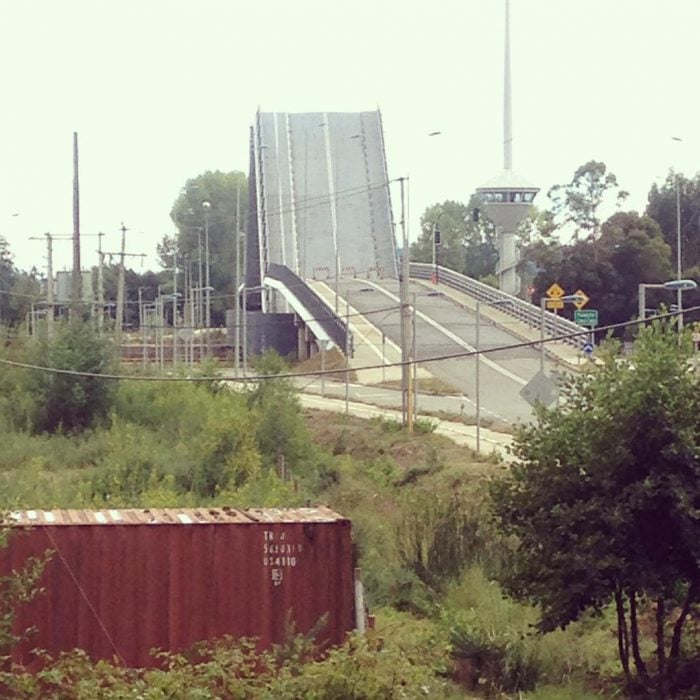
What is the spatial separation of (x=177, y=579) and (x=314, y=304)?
57623mm

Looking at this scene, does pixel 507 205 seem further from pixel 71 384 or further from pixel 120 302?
pixel 71 384

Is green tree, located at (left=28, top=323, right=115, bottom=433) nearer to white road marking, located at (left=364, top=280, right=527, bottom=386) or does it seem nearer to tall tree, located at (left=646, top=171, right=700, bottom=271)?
white road marking, located at (left=364, top=280, right=527, bottom=386)

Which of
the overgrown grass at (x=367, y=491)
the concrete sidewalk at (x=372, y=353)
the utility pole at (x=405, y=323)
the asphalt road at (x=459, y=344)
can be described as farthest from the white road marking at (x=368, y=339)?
the utility pole at (x=405, y=323)

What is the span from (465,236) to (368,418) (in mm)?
94029

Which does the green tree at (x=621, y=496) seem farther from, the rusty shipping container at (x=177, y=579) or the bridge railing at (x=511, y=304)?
the bridge railing at (x=511, y=304)

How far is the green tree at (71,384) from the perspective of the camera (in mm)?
43750

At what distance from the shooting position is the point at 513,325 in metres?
62.5

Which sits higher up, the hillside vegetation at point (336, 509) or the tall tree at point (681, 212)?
the tall tree at point (681, 212)

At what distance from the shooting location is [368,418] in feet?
152

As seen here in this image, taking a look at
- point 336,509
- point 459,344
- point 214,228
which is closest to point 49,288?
point 459,344

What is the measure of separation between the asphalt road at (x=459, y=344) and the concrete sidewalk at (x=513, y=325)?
0.40 m

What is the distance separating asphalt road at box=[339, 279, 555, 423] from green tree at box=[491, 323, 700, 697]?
28961 mm

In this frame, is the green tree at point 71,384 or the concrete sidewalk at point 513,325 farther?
the concrete sidewalk at point 513,325

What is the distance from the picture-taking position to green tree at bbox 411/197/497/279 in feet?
428
